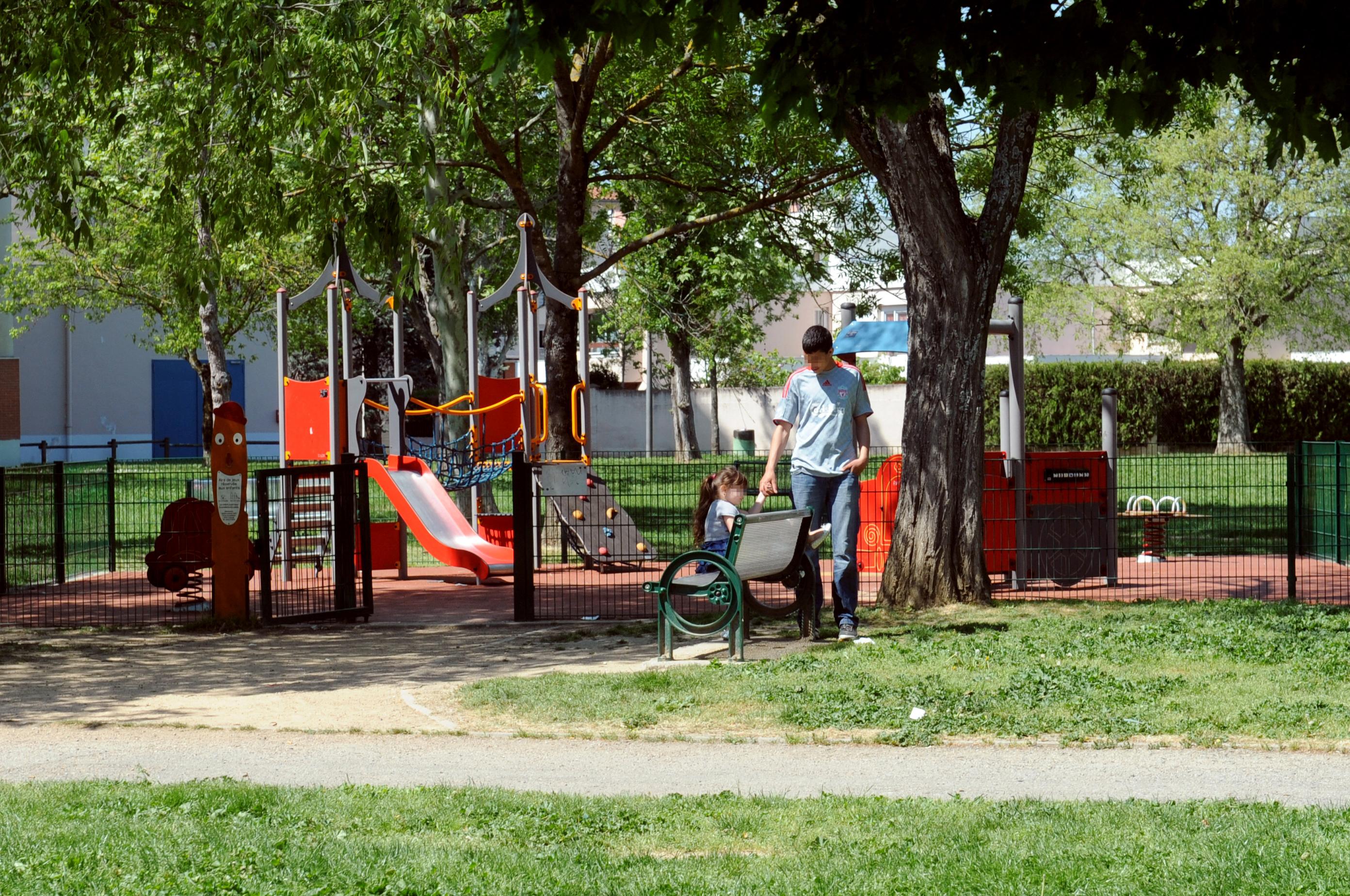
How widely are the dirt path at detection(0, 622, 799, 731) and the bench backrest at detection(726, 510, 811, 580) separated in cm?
53

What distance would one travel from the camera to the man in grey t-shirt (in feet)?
31.2

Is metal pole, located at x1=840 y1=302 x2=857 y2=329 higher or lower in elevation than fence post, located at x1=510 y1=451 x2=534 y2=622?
higher

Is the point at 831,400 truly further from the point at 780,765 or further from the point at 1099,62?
the point at 1099,62

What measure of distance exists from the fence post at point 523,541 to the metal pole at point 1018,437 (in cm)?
428

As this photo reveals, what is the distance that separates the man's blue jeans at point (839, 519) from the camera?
9.50 meters

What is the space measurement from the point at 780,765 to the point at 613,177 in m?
14.0

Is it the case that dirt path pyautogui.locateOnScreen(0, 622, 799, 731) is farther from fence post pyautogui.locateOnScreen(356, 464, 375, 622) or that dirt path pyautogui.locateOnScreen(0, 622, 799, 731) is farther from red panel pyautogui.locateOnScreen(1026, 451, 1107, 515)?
red panel pyautogui.locateOnScreen(1026, 451, 1107, 515)

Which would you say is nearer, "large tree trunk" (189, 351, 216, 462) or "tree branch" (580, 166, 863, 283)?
"tree branch" (580, 166, 863, 283)

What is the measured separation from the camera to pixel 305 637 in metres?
10.8

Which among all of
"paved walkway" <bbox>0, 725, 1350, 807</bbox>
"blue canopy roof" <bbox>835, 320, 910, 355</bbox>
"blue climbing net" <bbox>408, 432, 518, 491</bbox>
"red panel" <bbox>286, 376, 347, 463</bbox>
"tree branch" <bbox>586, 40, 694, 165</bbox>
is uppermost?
"tree branch" <bbox>586, 40, 694, 165</bbox>

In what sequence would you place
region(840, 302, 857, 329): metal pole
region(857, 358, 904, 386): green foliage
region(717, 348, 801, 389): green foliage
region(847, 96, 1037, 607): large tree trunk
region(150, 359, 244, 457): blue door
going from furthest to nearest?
region(857, 358, 904, 386): green foliage, region(717, 348, 801, 389): green foliage, region(150, 359, 244, 457): blue door, region(840, 302, 857, 329): metal pole, region(847, 96, 1037, 607): large tree trunk

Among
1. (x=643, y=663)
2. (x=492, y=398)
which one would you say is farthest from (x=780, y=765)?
(x=492, y=398)

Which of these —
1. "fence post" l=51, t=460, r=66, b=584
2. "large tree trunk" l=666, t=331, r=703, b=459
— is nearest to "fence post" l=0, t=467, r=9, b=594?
"fence post" l=51, t=460, r=66, b=584

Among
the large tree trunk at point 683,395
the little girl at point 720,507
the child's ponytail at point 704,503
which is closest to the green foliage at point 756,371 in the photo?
the large tree trunk at point 683,395
